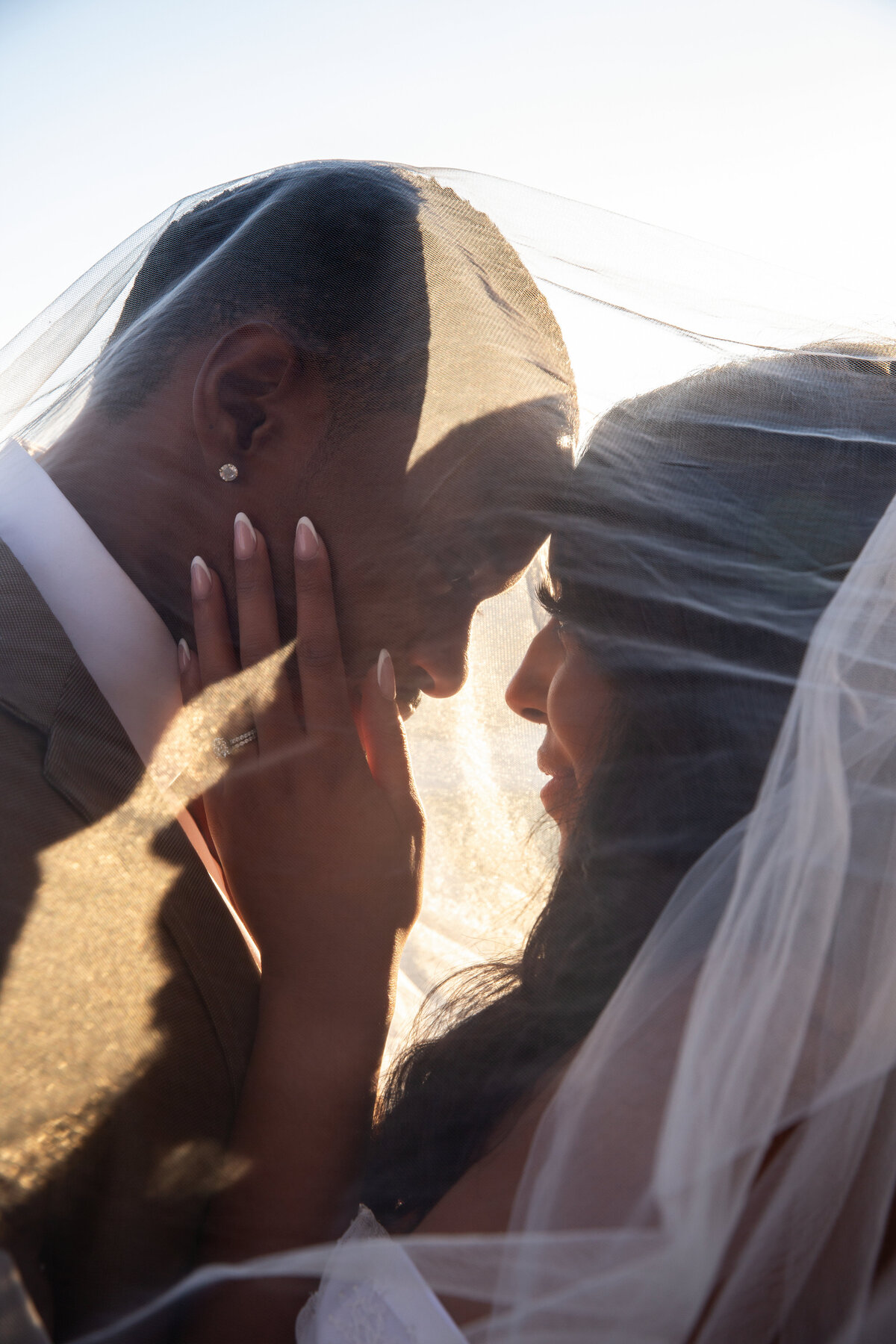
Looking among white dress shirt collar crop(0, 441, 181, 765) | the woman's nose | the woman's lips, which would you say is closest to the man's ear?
white dress shirt collar crop(0, 441, 181, 765)

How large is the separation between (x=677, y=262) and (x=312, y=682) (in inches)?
37.1

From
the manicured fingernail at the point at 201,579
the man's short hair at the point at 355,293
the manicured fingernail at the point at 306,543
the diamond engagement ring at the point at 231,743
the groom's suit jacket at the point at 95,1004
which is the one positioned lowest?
the groom's suit jacket at the point at 95,1004

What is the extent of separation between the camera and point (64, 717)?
3.50 feet

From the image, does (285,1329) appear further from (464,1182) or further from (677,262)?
(677,262)

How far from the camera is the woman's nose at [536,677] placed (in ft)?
4.10

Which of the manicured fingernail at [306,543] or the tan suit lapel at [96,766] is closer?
the tan suit lapel at [96,766]

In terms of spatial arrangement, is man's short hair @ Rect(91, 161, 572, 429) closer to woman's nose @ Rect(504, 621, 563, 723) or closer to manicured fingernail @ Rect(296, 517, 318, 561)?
manicured fingernail @ Rect(296, 517, 318, 561)

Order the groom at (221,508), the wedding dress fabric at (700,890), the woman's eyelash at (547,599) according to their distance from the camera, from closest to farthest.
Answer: the wedding dress fabric at (700,890) < the groom at (221,508) < the woman's eyelash at (547,599)

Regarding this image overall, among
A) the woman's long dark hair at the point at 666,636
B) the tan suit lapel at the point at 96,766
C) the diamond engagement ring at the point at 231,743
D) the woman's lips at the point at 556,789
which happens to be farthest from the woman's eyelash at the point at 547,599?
the tan suit lapel at the point at 96,766

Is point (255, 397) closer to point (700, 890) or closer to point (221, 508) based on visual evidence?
point (221, 508)

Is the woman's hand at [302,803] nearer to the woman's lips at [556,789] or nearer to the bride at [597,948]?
the bride at [597,948]

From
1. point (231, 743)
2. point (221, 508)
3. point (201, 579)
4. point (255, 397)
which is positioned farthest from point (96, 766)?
point (255, 397)

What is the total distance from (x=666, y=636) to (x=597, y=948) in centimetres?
44

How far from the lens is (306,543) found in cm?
121
